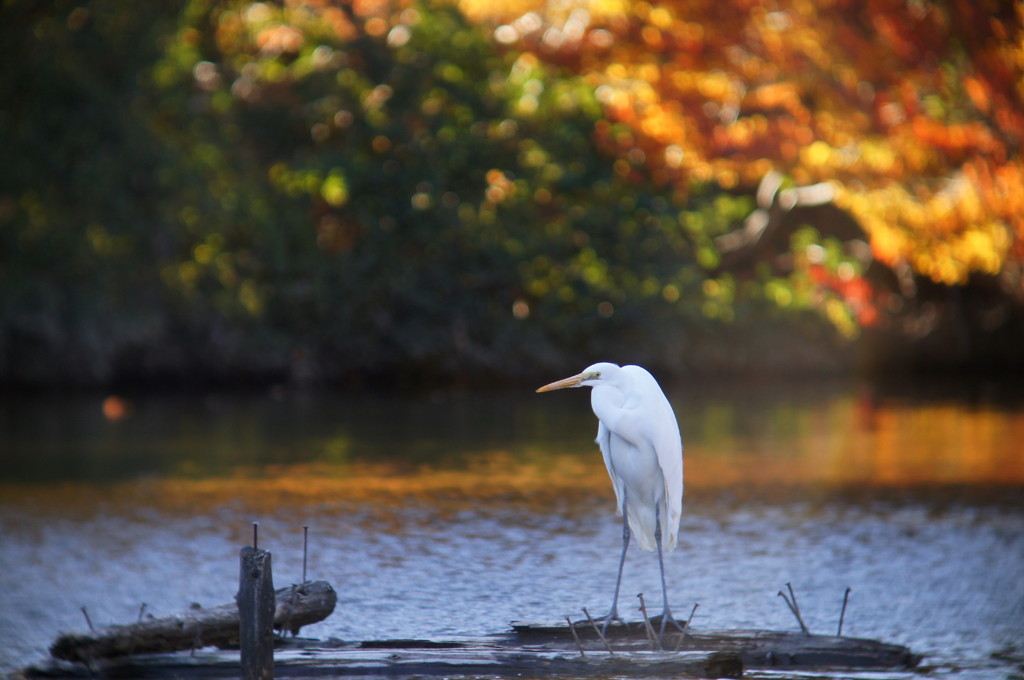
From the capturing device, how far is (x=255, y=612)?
538cm

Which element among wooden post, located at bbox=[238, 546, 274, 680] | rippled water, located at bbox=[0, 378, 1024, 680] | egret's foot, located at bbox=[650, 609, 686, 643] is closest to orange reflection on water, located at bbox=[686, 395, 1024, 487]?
rippled water, located at bbox=[0, 378, 1024, 680]

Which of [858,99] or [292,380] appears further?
[292,380]

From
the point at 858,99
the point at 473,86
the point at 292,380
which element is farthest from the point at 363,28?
the point at 858,99

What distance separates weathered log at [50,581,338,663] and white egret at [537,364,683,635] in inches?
53.2

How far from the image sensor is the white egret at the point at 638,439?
618cm

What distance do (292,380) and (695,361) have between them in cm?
766

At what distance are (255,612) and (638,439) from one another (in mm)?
1910

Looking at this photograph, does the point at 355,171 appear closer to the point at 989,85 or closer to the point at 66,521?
the point at 989,85

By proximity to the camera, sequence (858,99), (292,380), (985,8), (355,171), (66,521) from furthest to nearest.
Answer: (292,380)
(355,171)
(858,99)
(985,8)
(66,521)

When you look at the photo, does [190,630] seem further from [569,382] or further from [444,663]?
[569,382]

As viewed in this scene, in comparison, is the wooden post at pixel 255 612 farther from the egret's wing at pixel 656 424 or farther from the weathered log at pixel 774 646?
the egret's wing at pixel 656 424

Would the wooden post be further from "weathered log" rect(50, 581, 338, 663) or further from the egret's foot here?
the egret's foot

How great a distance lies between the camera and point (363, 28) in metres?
22.2

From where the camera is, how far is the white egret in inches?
243
